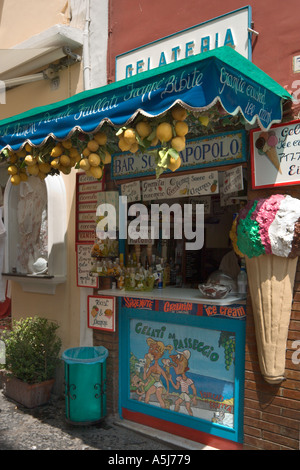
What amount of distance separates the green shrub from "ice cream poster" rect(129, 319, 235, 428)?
1.09 meters

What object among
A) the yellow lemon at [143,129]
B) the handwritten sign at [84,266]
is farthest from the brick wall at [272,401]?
the handwritten sign at [84,266]

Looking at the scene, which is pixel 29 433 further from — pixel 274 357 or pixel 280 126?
pixel 280 126

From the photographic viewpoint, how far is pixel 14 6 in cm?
637

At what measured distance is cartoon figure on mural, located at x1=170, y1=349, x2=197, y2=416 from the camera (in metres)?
4.16

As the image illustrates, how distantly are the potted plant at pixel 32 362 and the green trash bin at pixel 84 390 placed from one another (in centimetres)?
69

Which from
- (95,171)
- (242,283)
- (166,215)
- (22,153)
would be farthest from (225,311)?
(22,153)

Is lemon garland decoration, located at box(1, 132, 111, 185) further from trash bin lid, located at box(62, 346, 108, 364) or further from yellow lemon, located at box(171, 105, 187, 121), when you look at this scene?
trash bin lid, located at box(62, 346, 108, 364)

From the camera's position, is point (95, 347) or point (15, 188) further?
point (15, 188)

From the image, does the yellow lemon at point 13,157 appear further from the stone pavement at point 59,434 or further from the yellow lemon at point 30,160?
the stone pavement at point 59,434

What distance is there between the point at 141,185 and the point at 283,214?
5.90 ft

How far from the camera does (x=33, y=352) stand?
5.04 m

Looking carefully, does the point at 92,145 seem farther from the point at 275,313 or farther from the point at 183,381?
the point at 183,381
